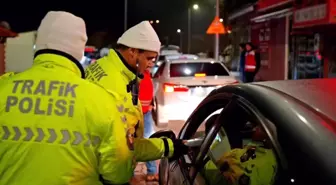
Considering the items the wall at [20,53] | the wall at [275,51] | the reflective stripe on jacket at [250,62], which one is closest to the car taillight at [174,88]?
the reflective stripe on jacket at [250,62]

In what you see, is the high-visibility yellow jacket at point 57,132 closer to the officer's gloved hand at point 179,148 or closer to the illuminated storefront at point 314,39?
the officer's gloved hand at point 179,148

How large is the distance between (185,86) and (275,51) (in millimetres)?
9590

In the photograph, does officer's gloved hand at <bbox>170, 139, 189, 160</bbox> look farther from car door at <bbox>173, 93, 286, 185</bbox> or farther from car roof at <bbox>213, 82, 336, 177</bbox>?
car roof at <bbox>213, 82, 336, 177</bbox>

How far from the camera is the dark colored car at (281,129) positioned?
1.91 m

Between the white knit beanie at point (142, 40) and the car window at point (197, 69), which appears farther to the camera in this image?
the car window at point (197, 69)

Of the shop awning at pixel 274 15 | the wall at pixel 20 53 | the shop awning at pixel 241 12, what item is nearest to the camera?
the shop awning at pixel 274 15

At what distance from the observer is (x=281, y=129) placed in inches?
81.9

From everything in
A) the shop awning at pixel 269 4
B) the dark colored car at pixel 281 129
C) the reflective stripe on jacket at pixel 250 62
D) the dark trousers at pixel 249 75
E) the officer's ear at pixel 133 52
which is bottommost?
the dark trousers at pixel 249 75

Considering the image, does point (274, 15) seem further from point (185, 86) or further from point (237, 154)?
point (237, 154)

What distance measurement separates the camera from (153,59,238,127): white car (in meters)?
9.83

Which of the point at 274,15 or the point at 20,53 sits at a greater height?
the point at 274,15

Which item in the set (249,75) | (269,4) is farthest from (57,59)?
(269,4)

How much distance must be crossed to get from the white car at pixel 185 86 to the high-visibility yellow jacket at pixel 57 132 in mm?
7583

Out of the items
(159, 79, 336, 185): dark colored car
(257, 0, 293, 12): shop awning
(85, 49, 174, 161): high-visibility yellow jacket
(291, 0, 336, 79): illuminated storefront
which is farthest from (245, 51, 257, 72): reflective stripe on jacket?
(159, 79, 336, 185): dark colored car
